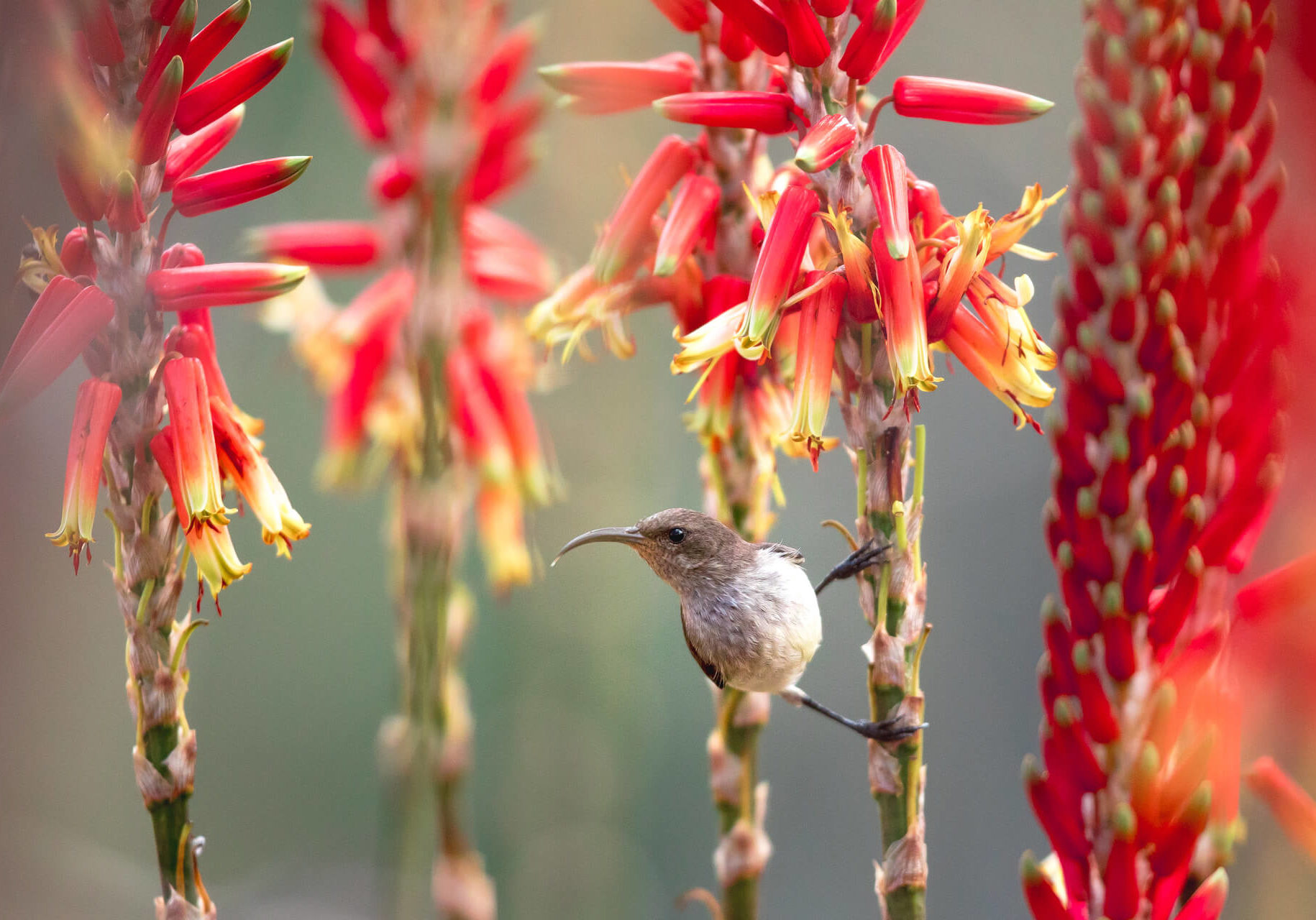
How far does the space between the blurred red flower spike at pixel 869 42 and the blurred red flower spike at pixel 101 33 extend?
314 millimetres

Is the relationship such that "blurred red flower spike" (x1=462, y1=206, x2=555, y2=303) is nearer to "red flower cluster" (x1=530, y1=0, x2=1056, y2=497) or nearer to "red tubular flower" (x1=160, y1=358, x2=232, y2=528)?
"red flower cluster" (x1=530, y1=0, x2=1056, y2=497)

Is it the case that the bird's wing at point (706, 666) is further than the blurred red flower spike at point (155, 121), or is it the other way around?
the bird's wing at point (706, 666)

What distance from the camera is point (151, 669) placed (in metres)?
0.41

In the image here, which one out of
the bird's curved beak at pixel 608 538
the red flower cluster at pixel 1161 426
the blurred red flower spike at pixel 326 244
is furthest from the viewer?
the blurred red flower spike at pixel 326 244

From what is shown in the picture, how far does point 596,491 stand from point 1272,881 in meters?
0.63

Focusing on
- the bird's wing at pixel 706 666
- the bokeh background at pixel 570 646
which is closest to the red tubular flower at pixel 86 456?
the bokeh background at pixel 570 646

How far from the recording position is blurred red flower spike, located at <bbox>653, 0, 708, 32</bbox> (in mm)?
542

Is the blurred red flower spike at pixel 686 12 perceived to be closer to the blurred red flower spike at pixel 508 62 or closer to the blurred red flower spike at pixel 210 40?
the blurred red flower spike at pixel 508 62

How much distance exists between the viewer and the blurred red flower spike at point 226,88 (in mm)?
426

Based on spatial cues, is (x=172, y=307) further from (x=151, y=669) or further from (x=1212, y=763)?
(x=1212, y=763)

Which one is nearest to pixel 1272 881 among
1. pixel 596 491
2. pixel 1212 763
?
pixel 1212 763

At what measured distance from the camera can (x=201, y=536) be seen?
406 millimetres

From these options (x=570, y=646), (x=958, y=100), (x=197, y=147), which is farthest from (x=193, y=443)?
(x=570, y=646)

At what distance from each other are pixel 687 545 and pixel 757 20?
0.28 m
